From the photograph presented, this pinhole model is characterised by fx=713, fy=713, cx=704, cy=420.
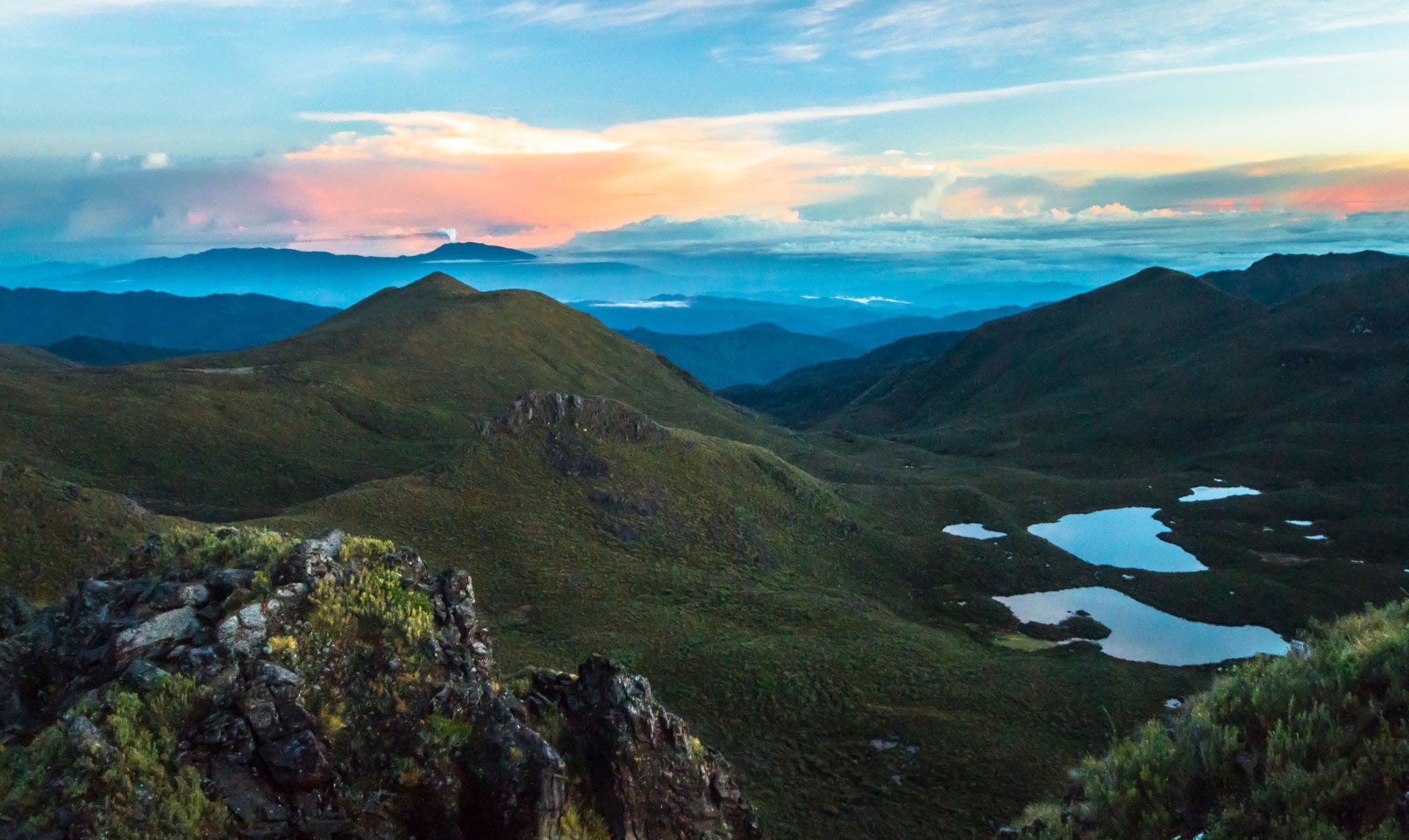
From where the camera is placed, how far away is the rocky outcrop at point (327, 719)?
1098cm

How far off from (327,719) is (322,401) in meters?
89.2

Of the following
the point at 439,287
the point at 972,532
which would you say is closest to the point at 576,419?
the point at 972,532

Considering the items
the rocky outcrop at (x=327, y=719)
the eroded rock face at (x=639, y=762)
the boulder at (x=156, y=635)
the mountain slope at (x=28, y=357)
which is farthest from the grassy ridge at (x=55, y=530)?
the mountain slope at (x=28, y=357)

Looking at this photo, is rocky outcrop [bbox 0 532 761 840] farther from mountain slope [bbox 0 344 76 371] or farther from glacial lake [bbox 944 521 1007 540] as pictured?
mountain slope [bbox 0 344 76 371]

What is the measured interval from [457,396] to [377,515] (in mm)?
60188

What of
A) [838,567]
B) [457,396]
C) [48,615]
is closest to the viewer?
[48,615]

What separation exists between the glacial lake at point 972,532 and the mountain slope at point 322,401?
5383 cm

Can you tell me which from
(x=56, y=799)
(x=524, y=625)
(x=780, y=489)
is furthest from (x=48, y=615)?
(x=780, y=489)

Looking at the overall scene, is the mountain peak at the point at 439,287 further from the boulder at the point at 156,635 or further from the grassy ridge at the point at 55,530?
the boulder at the point at 156,635

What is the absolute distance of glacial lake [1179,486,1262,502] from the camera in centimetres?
8938

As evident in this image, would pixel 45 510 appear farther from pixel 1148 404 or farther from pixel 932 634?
pixel 1148 404

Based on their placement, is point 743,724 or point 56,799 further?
point 743,724

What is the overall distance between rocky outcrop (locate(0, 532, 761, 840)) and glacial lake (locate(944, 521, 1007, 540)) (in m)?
60.1

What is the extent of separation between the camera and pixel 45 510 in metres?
36.0
